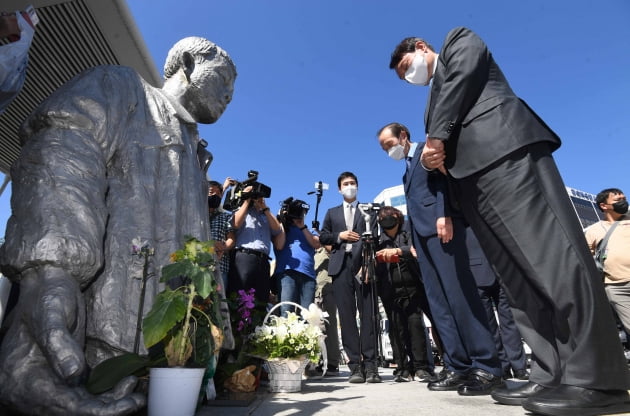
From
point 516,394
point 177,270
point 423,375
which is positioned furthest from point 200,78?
point 423,375

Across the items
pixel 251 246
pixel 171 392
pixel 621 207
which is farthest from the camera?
pixel 621 207

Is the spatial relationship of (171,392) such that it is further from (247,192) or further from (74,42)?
(74,42)

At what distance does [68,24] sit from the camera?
17.4ft

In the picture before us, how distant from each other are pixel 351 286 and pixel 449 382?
5.72ft

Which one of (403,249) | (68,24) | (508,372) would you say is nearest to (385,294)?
(403,249)

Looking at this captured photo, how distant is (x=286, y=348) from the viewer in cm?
258

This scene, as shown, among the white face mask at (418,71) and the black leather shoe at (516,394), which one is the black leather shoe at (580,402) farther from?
the white face mask at (418,71)

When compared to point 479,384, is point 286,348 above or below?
above

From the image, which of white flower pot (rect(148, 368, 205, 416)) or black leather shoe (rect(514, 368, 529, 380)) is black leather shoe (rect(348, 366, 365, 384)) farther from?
white flower pot (rect(148, 368, 205, 416))

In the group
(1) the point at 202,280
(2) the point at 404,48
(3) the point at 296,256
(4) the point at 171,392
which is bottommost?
(4) the point at 171,392

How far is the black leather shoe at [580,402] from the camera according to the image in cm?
127

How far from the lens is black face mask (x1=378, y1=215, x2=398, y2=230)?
13.5 ft

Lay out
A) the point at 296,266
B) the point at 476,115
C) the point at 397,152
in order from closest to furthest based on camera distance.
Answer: the point at 476,115, the point at 397,152, the point at 296,266

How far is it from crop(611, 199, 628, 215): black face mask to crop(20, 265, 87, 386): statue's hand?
18.7 ft
